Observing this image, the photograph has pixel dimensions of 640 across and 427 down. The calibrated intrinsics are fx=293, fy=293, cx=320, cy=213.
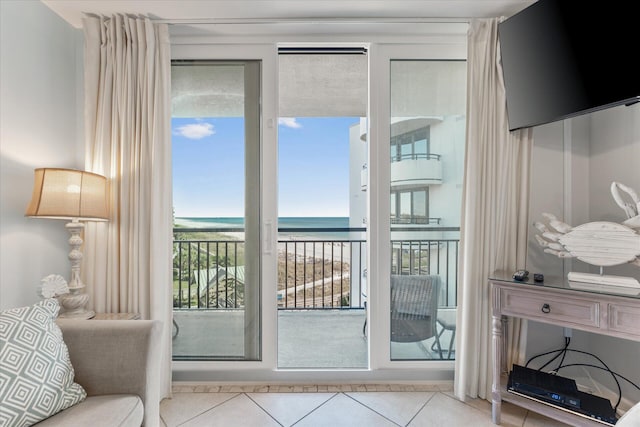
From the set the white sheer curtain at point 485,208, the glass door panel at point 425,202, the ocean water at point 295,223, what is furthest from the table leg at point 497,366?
the ocean water at point 295,223

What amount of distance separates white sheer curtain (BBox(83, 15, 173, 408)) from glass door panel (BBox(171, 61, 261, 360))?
0.72ft

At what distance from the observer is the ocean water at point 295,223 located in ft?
6.91

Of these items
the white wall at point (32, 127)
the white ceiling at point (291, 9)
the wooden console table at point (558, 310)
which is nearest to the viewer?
the wooden console table at point (558, 310)

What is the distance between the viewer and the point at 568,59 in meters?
1.51

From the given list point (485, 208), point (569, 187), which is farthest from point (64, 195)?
point (569, 187)

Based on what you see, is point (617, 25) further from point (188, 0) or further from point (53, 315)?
point (53, 315)

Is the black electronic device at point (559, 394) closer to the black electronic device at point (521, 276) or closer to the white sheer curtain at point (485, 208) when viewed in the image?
the white sheer curtain at point (485, 208)

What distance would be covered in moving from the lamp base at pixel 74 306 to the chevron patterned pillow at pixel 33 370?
1.45 ft

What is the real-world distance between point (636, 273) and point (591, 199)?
505 mm

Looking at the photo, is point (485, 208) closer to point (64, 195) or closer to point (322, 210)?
point (64, 195)

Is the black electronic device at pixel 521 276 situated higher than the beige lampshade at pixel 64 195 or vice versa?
the beige lampshade at pixel 64 195

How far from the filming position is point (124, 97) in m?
1.86

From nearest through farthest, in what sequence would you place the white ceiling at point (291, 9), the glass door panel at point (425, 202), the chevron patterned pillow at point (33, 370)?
the chevron patterned pillow at point (33, 370) → the white ceiling at point (291, 9) → the glass door panel at point (425, 202)

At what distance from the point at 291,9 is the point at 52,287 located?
2125 mm
